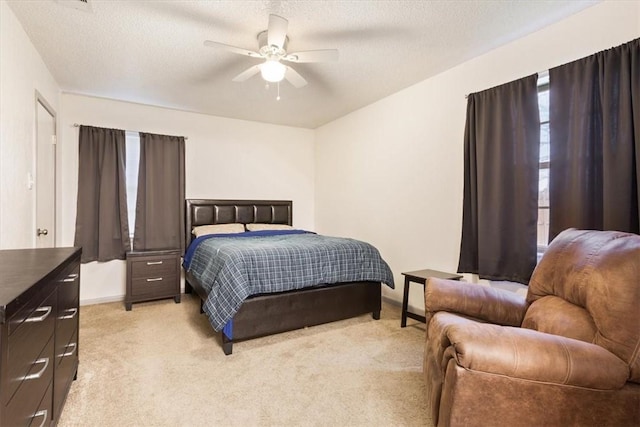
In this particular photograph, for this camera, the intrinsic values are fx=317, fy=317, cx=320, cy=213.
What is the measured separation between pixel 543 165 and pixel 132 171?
15.0 feet

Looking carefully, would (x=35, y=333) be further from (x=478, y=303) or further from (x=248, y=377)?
(x=478, y=303)

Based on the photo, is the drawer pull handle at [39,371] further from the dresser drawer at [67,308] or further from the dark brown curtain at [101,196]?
the dark brown curtain at [101,196]

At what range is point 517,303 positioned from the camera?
193 cm

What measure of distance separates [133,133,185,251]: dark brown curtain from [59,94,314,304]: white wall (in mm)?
188

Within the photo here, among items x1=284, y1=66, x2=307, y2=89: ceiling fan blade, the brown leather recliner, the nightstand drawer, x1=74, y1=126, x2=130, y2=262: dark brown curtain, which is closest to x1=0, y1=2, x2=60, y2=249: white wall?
x1=74, y1=126, x2=130, y2=262: dark brown curtain

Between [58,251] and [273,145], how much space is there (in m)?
3.72

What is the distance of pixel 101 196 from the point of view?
154 inches

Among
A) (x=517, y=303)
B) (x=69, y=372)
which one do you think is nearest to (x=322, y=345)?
(x=517, y=303)

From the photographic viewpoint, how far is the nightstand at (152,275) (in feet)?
12.3

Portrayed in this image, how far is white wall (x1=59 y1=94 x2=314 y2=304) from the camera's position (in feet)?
12.7

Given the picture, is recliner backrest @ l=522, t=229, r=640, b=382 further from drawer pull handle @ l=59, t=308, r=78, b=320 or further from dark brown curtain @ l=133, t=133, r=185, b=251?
dark brown curtain @ l=133, t=133, r=185, b=251

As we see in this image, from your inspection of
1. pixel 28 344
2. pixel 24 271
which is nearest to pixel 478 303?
pixel 28 344

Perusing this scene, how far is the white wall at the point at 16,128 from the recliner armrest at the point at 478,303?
2897mm

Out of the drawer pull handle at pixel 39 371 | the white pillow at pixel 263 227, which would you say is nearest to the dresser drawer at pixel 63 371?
the drawer pull handle at pixel 39 371
